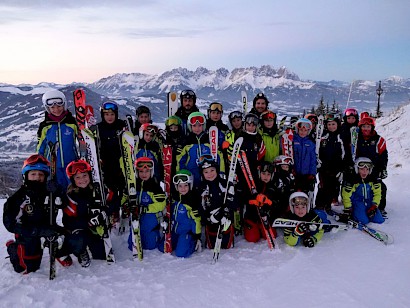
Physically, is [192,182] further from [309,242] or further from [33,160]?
[33,160]

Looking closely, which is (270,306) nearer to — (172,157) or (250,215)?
(250,215)

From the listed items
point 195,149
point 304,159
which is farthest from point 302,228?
point 195,149

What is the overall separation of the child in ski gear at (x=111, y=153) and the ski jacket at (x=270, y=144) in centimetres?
280

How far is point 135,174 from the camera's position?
17.5ft

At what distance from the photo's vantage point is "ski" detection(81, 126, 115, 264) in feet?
15.5

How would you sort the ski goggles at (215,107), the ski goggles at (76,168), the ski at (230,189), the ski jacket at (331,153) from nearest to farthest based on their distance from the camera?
the ski goggles at (76,168) < the ski at (230,189) < the ski goggles at (215,107) < the ski jacket at (331,153)

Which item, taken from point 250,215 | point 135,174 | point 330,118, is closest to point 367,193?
point 330,118

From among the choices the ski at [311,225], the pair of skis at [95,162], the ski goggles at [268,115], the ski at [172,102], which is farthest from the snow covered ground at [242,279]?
the ski at [172,102]

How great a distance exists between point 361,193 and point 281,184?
160cm

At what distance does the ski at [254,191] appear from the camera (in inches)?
200

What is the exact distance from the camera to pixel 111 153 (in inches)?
241

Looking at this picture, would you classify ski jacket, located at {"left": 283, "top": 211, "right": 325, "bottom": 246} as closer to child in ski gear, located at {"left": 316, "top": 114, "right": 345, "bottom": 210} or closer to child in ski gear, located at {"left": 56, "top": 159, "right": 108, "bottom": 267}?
child in ski gear, located at {"left": 316, "top": 114, "right": 345, "bottom": 210}

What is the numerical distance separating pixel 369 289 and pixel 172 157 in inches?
144

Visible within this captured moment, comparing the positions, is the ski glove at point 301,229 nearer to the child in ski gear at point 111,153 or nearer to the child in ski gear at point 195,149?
the child in ski gear at point 195,149
